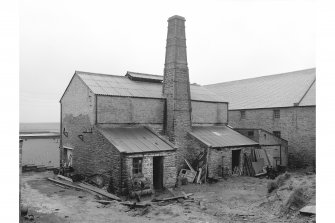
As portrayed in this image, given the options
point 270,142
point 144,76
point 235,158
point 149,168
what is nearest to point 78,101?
point 144,76

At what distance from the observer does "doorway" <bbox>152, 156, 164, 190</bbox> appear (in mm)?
18750

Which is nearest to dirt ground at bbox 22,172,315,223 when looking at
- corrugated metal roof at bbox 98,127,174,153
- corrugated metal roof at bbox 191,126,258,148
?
corrugated metal roof at bbox 98,127,174,153

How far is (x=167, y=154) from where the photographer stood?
18.9 meters

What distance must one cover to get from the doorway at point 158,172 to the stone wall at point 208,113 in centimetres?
720

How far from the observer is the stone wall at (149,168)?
16703 mm

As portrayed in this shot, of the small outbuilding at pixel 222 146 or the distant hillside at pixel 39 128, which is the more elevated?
the small outbuilding at pixel 222 146

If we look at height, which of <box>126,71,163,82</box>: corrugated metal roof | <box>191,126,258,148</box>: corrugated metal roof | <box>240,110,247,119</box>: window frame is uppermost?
<box>126,71,163,82</box>: corrugated metal roof

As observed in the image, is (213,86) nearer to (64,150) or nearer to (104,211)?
(64,150)

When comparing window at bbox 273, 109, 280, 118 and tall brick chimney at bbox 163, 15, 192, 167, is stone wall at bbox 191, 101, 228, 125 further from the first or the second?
window at bbox 273, 109, 280, 118

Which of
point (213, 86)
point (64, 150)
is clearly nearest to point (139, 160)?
point (64, 150)

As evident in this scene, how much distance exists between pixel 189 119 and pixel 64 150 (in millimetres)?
10640

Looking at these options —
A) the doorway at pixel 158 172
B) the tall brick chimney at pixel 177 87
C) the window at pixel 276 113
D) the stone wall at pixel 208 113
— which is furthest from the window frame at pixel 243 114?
the doorway at pixel 158 172

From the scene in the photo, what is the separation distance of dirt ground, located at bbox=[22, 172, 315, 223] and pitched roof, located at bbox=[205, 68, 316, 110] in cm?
1360

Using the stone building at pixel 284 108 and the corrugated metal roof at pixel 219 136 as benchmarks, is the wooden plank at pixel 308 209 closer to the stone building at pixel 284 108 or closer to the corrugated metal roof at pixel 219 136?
the corrugated metal roof at pixel 219 136
